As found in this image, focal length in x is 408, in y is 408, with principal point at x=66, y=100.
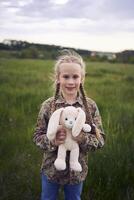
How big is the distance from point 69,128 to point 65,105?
0.25 meters

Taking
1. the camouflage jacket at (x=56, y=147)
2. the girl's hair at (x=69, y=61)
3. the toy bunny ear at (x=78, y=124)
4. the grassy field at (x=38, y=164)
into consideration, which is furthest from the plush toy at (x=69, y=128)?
the grassy field at (x=38, y=164)

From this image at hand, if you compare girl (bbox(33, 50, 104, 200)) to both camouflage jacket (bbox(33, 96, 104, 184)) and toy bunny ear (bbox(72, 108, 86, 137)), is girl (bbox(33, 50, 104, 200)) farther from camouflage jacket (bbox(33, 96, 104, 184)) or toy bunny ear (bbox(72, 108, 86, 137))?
toy bunny ear (bbox(72, 108, 86, 137))

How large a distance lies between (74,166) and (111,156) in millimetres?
1678

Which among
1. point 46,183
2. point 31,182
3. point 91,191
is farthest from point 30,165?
point 46,183

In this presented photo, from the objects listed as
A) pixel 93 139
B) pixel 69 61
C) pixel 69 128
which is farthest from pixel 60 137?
pixel 69 61

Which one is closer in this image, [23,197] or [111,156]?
[23,197]

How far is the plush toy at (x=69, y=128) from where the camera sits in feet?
8.48

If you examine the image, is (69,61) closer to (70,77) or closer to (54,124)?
(70,77)

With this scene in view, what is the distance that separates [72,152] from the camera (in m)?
2.67

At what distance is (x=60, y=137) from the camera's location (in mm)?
2613

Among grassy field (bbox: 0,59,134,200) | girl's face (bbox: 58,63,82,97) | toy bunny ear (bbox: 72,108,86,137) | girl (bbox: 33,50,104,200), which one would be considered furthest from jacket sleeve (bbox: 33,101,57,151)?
grassy field (bbox: 0,59,134,200)

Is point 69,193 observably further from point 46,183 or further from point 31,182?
point 31,182

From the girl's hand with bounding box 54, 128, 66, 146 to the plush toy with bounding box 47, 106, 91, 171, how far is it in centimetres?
2

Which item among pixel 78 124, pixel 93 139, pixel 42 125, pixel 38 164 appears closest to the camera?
pixel 78 124
